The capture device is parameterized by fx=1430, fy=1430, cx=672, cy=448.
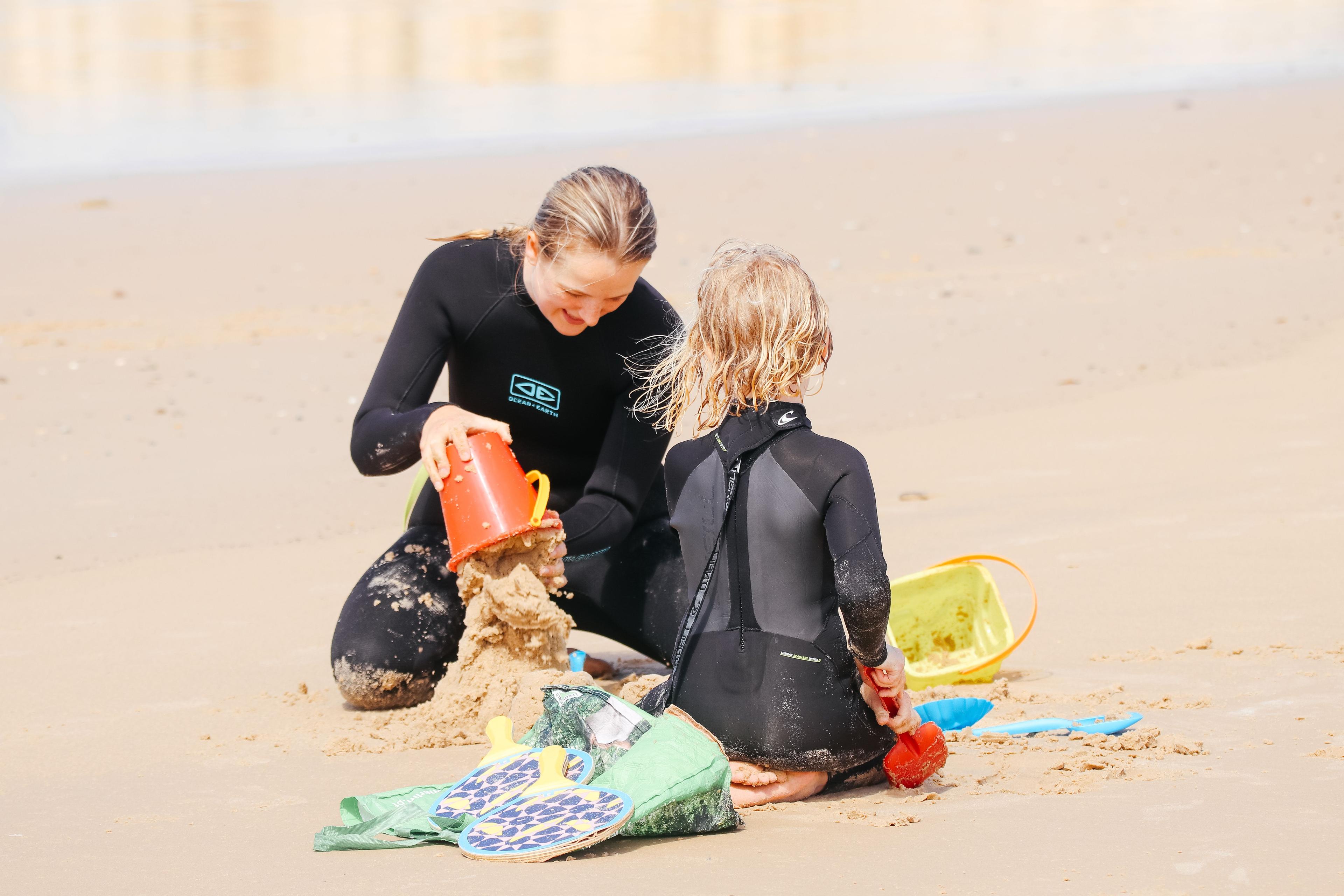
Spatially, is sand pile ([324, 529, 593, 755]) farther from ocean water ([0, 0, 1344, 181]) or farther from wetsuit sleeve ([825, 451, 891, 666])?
ocean water ([0, 0, 1344, 181])

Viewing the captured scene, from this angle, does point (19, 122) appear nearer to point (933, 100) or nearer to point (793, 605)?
point (933, 100)

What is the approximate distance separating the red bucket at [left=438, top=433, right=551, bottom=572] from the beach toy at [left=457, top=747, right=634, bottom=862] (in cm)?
76

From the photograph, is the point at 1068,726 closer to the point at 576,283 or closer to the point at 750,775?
the point at 750,775

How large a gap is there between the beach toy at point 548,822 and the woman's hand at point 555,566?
32.6 inches

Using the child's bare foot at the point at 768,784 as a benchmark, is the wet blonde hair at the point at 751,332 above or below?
above

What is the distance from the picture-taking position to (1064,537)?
4.86 m

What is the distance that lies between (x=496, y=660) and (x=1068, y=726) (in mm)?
1330

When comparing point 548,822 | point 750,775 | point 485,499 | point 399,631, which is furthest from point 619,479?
point 548,822

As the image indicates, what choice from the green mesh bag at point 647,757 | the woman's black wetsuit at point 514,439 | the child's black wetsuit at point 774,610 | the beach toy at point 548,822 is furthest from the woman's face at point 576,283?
the beach toy at point 548,822

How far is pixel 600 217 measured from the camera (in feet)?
10.7

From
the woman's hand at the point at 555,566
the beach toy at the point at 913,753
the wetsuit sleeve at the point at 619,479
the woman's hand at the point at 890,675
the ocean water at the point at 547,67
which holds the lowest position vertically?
the beach toy at the point at 913,753

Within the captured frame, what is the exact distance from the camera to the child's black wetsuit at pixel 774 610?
107 inches

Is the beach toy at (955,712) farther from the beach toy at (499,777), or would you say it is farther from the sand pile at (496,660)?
the beach toy at (499,777)

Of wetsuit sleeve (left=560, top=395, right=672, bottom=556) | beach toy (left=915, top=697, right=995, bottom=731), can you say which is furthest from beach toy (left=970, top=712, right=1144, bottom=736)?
wetsuit sleeve (left=560, top=395, right=672, bottom=556)
